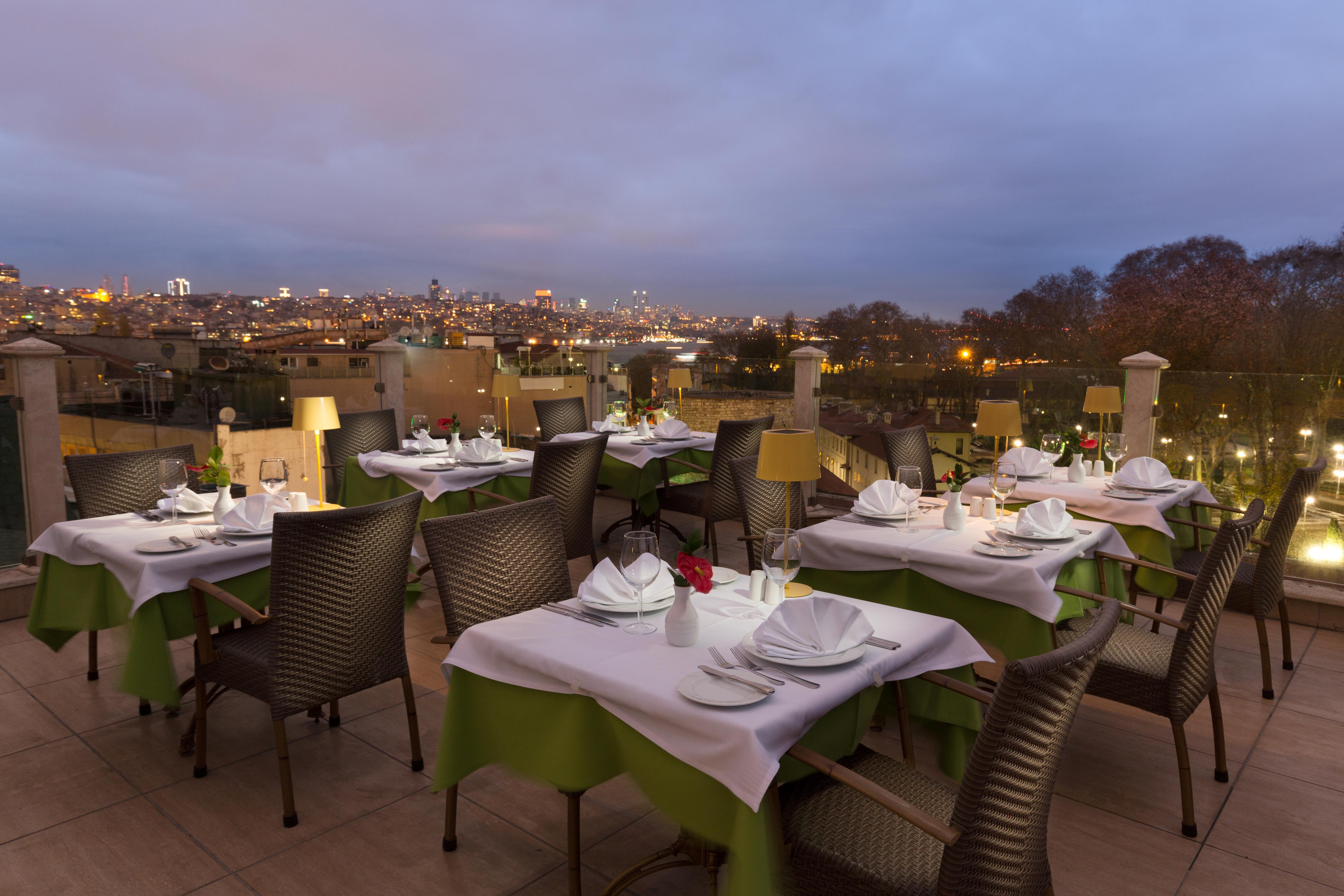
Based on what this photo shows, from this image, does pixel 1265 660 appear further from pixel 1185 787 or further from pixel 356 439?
pixel 356 439

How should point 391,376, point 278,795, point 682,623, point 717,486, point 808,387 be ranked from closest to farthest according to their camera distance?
1. point 682,623
2. point 278,795
3. point 717,486
4. point 391,376
5. point 808,387

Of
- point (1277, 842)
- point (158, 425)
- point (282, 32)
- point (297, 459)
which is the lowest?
point (1277, 842)

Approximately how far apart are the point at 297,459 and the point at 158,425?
1336mm

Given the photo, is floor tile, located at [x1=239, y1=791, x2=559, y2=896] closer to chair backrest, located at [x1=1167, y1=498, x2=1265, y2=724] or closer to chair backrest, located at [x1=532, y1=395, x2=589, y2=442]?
chair backrest, located at [x1=1167, y1=498, x2=1265, y2=724]

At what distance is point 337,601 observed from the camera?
92.7 inches

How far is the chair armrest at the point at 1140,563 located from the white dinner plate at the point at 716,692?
2.07 metres

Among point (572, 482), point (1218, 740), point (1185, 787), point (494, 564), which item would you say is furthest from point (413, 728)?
point (1218, 740)

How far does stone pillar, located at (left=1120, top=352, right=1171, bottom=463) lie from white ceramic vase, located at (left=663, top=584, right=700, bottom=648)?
452cm

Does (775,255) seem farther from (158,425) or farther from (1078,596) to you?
(1078,596)

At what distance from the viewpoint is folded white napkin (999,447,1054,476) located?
13.3 feet

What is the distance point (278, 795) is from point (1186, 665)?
2.94 meters

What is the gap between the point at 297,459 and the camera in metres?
6.76

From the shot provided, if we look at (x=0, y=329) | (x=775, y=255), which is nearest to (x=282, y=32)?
(x=0, y=329)

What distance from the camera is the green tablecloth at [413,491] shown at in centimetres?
429
